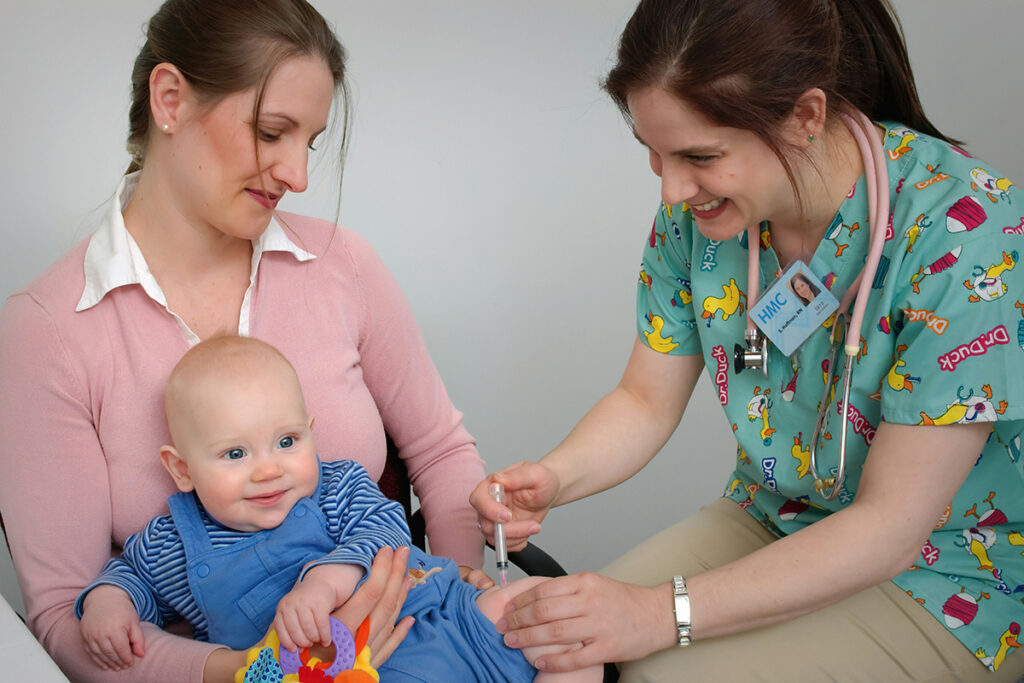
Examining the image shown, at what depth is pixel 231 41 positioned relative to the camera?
5.35 ft

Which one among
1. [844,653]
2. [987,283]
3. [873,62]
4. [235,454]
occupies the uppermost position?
[873,62]

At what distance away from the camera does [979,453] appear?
1.53m

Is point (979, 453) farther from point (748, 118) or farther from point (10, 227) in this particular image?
point (10, 227)

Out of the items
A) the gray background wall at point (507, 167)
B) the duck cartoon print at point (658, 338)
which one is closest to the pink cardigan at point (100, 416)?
the duck cartoon print at point (658, 338)

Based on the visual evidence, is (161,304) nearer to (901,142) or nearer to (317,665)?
(317,665)

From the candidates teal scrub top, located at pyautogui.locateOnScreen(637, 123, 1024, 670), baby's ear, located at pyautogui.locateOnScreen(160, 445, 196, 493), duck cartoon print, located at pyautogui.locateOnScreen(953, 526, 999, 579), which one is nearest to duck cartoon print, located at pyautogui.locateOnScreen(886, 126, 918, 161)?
teal scrub top, located at pyautogui.locateOnScreen(637, 123, 1024, 670)

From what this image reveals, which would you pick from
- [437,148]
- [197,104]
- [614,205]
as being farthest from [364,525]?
[614,205]

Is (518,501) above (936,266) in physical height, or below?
below

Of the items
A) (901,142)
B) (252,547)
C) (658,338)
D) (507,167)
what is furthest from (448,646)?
(507,167)

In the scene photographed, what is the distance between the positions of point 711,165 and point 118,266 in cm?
94

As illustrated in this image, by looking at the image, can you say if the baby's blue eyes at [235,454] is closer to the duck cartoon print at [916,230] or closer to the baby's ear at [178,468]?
the baby's ear at [178,468]

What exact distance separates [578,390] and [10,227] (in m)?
1.82

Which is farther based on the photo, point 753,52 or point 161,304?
point 161,304

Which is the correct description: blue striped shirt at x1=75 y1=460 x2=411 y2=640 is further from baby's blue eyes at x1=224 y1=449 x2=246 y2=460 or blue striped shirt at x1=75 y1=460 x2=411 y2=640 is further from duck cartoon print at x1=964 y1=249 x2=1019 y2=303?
duck cartoon print at x1=964 y1=249 x2=1019 y2=303
